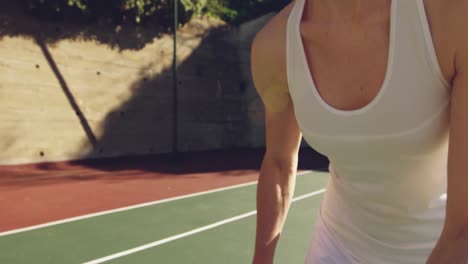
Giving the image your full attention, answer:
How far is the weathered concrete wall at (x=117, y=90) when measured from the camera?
9641 mm

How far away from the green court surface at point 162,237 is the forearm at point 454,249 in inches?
143

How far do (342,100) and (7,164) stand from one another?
971cm

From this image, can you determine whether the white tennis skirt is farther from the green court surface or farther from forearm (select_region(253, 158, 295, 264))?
the green court surface

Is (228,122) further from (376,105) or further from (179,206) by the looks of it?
(376,105)

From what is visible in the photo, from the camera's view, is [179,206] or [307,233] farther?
[179,206]

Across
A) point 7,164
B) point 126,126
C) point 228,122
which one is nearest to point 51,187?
point 7,164

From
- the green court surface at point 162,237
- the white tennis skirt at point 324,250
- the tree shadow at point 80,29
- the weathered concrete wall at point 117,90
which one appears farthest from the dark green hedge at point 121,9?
the white tennis skirt at point 324,250

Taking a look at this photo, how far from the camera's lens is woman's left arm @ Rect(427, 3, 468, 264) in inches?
26.3

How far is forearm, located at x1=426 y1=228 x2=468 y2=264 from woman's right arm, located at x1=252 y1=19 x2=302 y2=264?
1.55 ft

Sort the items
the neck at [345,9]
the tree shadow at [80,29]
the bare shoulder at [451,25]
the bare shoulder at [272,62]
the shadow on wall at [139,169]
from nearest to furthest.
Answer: the bare shoulder at [451,25] < the neck at [345,9] < the bare shoulder at [272,62] < the shadow on wall at [139,169] < the tree shadow at [80,29]

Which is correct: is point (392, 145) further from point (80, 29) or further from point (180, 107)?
point (180, 107)

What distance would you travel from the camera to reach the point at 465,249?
27.7 inches

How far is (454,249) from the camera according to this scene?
706 mm

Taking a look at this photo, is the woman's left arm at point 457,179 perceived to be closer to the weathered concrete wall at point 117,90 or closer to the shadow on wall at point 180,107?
the shadow on wall at point 180,107
